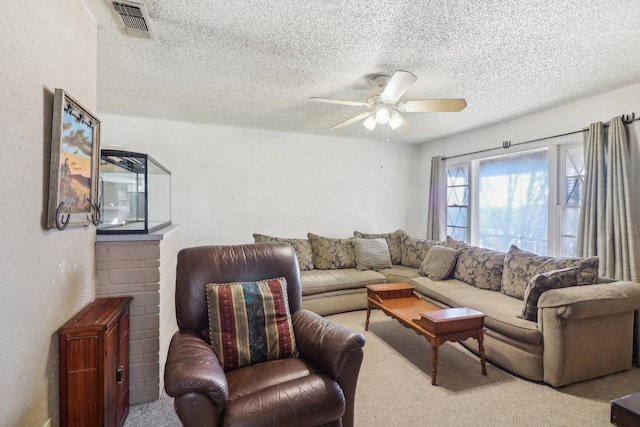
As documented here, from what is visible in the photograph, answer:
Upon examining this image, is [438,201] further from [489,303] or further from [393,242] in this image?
[489,303]

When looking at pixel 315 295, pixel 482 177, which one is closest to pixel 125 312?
pixel 315 295

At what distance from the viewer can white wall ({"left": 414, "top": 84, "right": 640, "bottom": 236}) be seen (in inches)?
103

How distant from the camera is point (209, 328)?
5.39 feet

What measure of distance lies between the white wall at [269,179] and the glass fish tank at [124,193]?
1599mm

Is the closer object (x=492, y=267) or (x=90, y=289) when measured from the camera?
(x=90, y=289)

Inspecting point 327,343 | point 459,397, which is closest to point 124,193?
point 327,343

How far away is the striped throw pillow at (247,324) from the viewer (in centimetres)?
157

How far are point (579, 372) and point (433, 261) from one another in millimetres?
1646

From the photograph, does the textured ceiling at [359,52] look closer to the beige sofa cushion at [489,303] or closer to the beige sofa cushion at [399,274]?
the beige sofa cushion at [489,303]

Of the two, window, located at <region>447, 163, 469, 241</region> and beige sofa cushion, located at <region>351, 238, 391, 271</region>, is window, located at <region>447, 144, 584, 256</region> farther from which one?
beige sofa cushion, located at <region>351, 238, 391, 271</region>

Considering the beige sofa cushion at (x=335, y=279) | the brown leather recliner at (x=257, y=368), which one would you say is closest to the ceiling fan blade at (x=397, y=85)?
the brown leather recliner at (x=257, y=368)

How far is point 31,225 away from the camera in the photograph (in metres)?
1.21

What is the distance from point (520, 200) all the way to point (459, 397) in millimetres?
2712

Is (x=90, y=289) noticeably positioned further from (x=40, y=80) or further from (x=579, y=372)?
(x=579, y=372)
